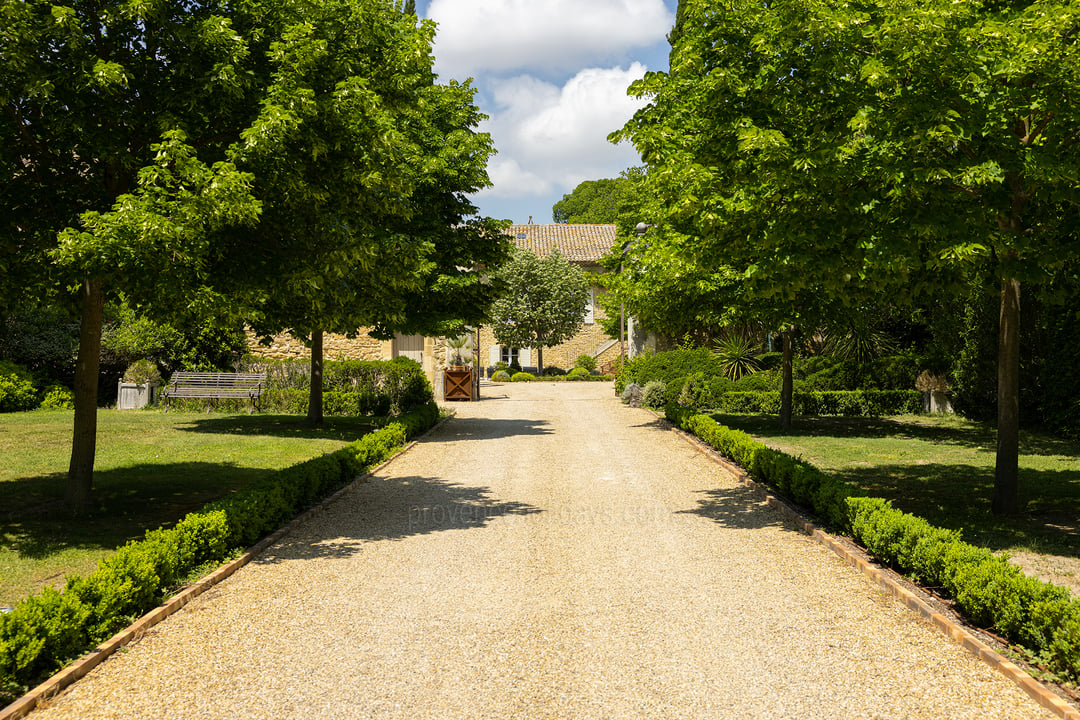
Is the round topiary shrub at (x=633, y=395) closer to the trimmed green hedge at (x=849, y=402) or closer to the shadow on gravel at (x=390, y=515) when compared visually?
the trimmed green hedge at (x=849, y=402)

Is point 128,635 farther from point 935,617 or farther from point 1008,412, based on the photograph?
point 1008,412

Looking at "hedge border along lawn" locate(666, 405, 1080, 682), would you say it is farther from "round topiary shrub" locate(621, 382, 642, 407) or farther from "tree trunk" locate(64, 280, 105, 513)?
"round topiary shrub" locate(621, 382, 642, 407)

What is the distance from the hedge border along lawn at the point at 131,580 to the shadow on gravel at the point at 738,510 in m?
5.01

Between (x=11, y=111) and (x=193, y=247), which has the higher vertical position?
(x=11, y=111)

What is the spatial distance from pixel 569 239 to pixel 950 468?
140ft

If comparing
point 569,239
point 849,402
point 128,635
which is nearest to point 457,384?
point 849,402

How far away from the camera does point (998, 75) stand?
633 cm

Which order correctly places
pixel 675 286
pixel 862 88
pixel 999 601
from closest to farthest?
pixel 999 601 < pixel 862 88 < pixel 675 286

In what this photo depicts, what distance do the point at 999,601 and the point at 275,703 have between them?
15.9 feet

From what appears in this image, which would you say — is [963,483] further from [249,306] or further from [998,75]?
[249,306]

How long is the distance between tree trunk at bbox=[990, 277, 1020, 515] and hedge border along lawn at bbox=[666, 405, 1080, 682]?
5.69ft

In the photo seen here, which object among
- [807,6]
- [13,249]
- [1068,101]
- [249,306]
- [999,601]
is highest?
[807,6]

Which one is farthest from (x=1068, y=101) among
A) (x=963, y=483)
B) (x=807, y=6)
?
(x=963, y=483)

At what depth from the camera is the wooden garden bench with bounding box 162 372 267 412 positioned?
69.5 ft
